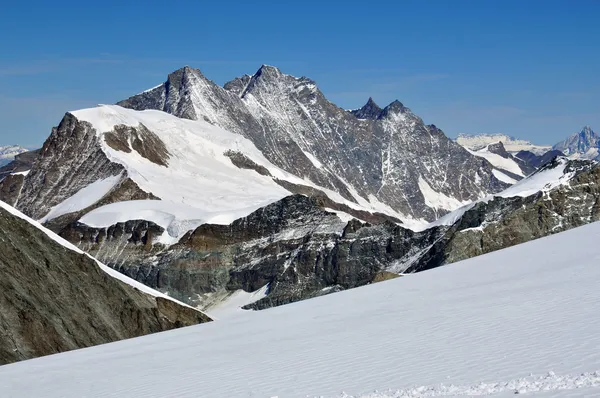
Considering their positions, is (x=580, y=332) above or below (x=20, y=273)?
below

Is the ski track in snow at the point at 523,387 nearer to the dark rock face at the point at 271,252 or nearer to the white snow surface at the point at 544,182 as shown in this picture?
the white snow surface at the point at 544,182

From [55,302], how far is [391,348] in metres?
35.3

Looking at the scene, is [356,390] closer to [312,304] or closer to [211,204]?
[312,304]

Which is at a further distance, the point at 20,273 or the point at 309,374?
the point at 20,273

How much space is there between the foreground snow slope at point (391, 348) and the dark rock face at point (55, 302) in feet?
40.2

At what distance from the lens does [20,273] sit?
5700 centimetres

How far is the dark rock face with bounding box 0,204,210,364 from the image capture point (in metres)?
51.4

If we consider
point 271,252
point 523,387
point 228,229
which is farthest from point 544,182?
point 523,387

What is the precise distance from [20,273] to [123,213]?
9918cm

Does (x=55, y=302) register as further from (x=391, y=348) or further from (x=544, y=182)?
(x=544, y=182)

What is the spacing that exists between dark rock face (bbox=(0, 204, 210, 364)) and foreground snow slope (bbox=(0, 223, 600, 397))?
12.3 m

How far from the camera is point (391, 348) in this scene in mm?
26203

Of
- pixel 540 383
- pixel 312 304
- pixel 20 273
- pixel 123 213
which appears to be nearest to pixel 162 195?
pixel 123 213

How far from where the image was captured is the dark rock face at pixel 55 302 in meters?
51.4
